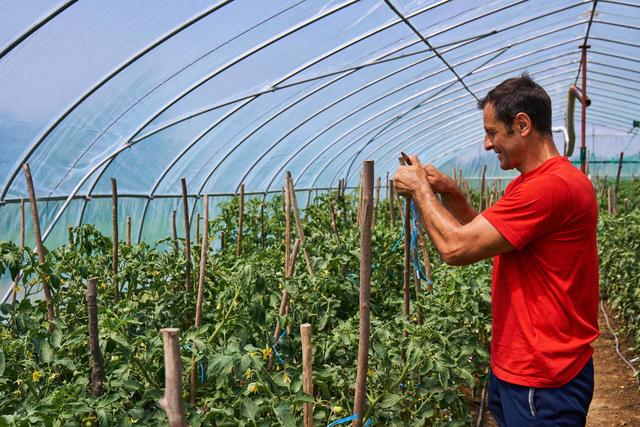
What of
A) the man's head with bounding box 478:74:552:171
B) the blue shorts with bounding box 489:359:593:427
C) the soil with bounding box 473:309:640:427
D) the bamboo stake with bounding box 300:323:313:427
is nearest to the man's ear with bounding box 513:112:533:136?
the man's head with bounding box 478:74:552:171

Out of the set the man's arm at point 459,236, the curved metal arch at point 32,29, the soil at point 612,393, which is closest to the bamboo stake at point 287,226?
the man's arm at point 459,236

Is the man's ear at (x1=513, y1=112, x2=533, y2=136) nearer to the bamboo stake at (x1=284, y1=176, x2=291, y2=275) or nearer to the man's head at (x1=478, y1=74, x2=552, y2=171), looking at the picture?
the man's head at (x1=478, y1=74, x2=552, y2=171)

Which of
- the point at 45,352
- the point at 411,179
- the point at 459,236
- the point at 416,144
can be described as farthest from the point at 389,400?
the point at 416,144

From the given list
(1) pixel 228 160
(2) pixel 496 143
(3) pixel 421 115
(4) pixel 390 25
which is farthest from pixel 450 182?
(3) pixel 421 115

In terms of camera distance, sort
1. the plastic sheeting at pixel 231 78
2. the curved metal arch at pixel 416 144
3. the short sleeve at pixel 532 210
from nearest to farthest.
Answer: the short sleeve at pixel 532 210, the plastic sheeting at pixel 231 78, the curved metal arch at pixel 416 144

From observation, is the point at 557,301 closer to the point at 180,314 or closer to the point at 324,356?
the point at 324,356

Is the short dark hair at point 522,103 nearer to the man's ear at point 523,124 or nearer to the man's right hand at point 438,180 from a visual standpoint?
the man's ear at point 523,124

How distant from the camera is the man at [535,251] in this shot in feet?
5.98

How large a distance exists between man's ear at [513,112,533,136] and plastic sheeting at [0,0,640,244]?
337cm

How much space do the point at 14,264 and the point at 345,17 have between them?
470 centimetres

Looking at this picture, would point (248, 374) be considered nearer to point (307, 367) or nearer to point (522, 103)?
point (307, 367)

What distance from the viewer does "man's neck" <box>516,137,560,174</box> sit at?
6.39 ft

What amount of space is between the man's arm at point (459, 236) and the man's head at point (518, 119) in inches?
10.6

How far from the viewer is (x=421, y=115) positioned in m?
12.8
